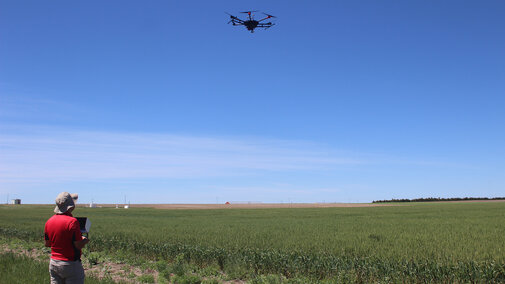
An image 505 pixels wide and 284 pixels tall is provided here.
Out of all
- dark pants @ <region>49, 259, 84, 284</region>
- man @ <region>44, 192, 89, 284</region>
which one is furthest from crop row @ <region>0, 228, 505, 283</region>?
man @ <region>44, 192, 89, 284</region>

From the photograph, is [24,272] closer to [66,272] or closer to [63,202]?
[66,272]

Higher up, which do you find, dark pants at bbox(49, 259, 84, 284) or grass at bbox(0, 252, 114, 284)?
dark pants at bbox(49, 259, 84, 284)

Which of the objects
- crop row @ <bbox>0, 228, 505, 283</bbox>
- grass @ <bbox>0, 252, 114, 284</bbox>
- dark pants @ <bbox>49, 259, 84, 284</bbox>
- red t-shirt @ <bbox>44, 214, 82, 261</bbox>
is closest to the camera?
red t-shirt @ <bbox>44, 214, 82, 261</bbox>

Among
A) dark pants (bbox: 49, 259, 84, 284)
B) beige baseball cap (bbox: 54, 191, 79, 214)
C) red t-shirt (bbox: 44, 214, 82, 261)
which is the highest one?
beige baseball cap (bbox: 54, 191, 79, 214)

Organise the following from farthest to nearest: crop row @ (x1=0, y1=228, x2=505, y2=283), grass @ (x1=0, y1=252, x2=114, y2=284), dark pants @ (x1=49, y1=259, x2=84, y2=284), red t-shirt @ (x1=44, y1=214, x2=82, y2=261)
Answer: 1. crop row @ (x1=0, y1=228, x2=505, y2=283)
2. grass @ (x1=0, y1=252, x2=114, y2=284)
3. dark pants @ (x1=49, y1=259, x2=84, y2=284)
4. red t-shirt @ (x1=44, y1=214, x2=82, y2=261)

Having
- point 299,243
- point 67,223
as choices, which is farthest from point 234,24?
point 67,223

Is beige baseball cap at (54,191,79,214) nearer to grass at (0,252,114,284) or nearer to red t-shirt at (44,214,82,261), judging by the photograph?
red t-shirt at (44,214,82,261)

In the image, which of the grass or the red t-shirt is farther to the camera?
the grass
